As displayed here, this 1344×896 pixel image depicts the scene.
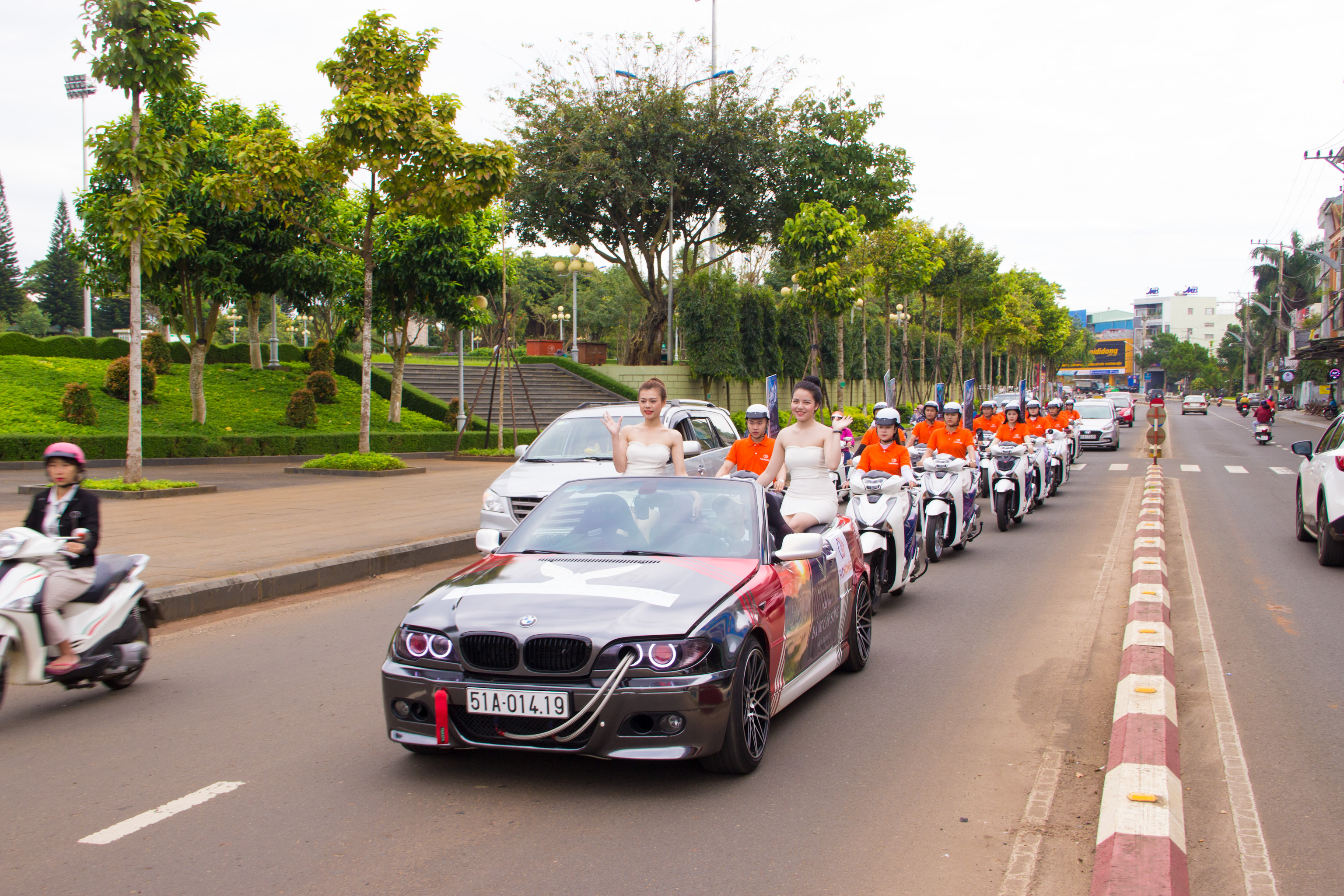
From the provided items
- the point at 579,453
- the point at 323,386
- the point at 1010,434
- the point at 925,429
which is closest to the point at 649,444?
the point at 579,453

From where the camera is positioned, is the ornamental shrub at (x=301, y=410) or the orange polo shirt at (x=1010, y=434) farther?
the ornamental shrub at (x=301, y=410)

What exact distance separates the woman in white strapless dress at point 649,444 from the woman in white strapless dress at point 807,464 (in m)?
1.15

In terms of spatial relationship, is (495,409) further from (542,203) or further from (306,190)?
(306,190)

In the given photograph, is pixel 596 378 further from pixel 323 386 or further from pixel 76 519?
pixel 76 519

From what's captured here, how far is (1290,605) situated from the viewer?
29.7ft

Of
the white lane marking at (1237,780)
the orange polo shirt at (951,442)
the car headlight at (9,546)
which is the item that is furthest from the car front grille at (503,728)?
the orange polo shirt at (951,442)

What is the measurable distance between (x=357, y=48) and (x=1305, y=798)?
2091 cm

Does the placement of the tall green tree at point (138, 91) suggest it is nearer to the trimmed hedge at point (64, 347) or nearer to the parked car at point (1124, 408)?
the trimmed hedge at point (64, 347)

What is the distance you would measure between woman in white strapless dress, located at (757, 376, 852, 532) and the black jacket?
13.4 ft

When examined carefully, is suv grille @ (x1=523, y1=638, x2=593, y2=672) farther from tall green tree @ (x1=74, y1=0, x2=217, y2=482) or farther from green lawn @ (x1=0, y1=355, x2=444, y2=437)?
green lawn @ (x1=0, y1=355, x2=444, y2=437)

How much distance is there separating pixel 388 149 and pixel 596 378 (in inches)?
948

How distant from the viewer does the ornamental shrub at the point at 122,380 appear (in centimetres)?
2848


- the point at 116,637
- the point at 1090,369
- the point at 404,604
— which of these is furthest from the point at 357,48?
the point at 1090,369

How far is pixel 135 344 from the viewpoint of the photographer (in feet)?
56.7
